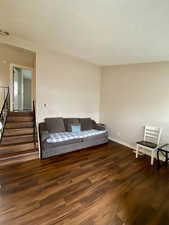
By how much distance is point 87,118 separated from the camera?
14.6 feet

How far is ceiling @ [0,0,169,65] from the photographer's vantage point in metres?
1.53

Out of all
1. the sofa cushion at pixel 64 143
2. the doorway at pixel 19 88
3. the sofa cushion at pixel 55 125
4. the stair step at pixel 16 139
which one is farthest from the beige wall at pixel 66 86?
the doorway at pixel 19 88

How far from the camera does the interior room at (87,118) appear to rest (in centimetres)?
155

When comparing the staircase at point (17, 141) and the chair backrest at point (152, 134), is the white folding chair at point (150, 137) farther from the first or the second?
the staircase at point (17, 141)

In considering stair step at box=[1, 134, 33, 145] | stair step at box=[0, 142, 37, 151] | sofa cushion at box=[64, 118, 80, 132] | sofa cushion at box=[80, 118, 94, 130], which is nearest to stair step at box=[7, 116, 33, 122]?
stair step at box=[1, 134, 33, 145]

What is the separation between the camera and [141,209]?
5.15 feet

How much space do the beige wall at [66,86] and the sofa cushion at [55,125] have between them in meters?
0.22

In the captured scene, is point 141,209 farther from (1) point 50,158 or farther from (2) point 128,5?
(2) point 128,5

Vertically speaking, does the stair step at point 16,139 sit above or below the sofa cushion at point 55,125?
below

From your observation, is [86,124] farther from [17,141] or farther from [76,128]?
[17,141]

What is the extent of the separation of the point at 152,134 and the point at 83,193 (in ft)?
7.82

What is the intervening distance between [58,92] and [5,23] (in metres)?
2.09

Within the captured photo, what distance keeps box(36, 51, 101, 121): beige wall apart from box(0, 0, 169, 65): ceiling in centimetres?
96

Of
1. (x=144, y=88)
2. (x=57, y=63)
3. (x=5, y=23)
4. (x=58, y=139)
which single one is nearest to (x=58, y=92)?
(x=57, y=63)
